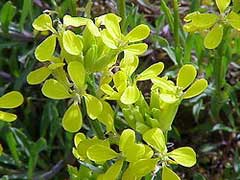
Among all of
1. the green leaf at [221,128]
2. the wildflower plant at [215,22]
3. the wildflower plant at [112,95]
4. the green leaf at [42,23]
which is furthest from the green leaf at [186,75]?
the green leaf at [221,128]

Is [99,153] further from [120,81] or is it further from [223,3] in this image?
[223,3]

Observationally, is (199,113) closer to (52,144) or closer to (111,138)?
(52,144)

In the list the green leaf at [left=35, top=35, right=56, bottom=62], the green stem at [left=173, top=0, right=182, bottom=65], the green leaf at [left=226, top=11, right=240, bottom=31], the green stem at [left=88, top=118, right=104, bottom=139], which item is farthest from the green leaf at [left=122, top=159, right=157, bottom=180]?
the green stem at [left=173, top=0, right=182, bottom=65]

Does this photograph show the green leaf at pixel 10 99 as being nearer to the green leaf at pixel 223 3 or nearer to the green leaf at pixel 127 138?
the green leaf at pixel 127 138

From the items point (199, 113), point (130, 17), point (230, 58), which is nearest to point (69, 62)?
point (130, 17)

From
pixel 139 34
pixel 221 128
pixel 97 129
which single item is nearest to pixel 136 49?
pixel 139 34

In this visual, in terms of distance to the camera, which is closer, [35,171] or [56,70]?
[56,70]

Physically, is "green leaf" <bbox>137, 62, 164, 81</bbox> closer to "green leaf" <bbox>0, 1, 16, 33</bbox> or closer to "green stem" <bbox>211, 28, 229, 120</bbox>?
"green stem" <bbox>211, 28, 229, 120</bbox>
